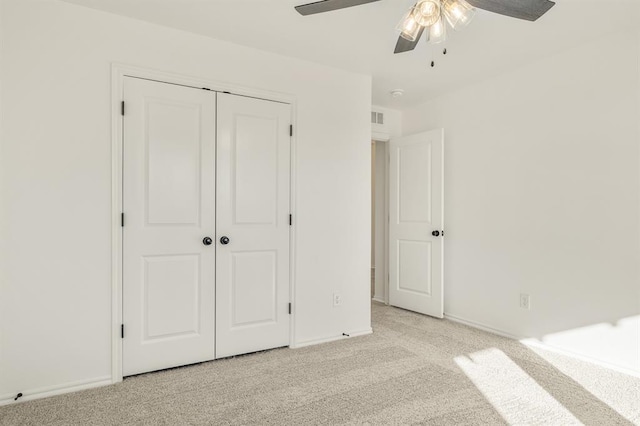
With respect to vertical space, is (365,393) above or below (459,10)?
below

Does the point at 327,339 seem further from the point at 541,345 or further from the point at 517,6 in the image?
the point at 517,6

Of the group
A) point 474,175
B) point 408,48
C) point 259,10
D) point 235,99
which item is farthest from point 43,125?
point 474,175

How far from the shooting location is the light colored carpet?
2.06 metres

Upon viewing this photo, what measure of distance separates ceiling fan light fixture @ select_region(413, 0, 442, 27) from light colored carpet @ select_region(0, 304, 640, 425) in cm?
204

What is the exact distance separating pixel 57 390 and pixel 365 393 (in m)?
1.88

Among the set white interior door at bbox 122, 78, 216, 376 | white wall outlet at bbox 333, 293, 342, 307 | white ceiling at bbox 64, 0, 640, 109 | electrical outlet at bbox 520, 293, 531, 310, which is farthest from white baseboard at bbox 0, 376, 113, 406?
electrical outlet at bbox 520, 293, 531, 310

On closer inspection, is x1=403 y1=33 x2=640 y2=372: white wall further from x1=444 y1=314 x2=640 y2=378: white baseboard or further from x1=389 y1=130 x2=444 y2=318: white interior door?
x1=389 y1=130 x2=444 y2=318: white interior door

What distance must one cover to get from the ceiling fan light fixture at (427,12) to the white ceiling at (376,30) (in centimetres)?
57

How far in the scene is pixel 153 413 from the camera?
2104mm

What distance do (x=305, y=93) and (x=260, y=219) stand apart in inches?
45.1

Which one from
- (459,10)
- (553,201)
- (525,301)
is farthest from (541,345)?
(459,10)

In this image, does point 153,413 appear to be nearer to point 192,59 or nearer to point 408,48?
point 192,59

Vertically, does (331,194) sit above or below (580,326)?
above

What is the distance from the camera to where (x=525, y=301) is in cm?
330
